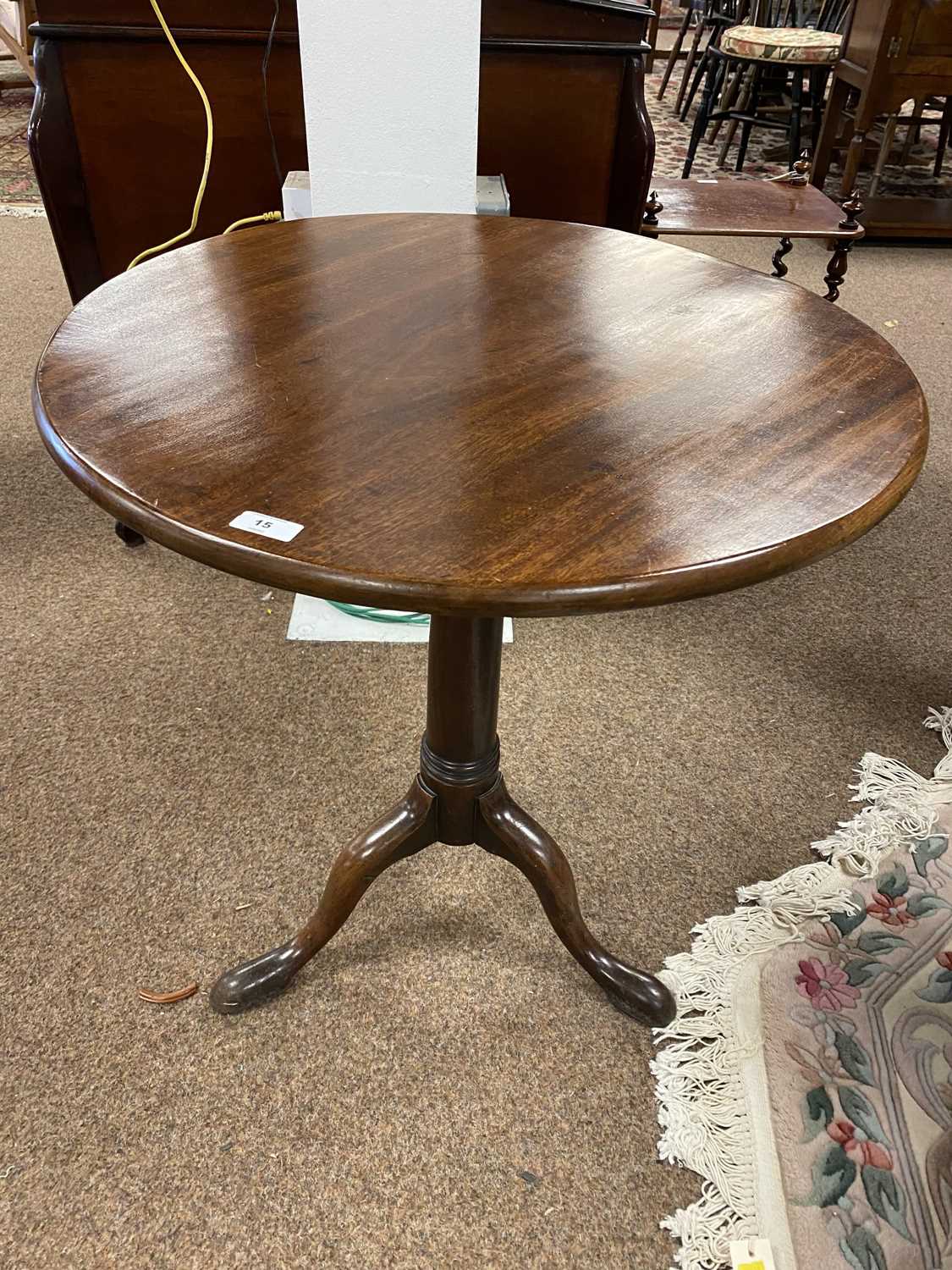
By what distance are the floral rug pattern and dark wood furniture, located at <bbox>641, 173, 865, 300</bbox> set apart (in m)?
1.33

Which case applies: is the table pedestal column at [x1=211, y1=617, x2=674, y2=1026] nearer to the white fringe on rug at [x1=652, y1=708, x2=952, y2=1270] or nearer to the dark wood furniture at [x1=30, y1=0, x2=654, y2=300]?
the white fringe on rug at [x1=652, y1=708, x2=952, y2=1270]

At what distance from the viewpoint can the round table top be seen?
21.1 inches

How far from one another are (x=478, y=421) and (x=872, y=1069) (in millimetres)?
772

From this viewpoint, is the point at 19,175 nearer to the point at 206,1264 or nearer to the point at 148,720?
the point at 148,720

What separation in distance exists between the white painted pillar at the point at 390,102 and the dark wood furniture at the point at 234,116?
28 cm

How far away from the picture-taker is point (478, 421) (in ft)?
2.19

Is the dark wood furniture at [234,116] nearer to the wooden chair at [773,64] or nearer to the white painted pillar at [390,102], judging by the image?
the white painted pillar at [390,102]

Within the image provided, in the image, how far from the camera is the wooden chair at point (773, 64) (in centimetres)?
331

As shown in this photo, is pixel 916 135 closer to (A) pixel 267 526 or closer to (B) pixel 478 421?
(B) pixel 478 421

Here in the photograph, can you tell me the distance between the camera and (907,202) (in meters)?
3.29

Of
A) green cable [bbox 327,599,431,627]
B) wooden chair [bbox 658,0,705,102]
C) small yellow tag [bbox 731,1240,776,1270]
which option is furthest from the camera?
wooden chair [bbox 658,0,705,102]

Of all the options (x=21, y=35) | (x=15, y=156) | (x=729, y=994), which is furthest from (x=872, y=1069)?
(x=21, y=35)

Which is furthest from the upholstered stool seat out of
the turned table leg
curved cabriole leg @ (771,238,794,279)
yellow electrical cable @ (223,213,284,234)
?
yellow electrical cable @ (223,213,284,234)

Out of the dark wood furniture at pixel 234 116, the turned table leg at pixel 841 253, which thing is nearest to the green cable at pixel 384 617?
the dark wood furniture at pixel 234 116
